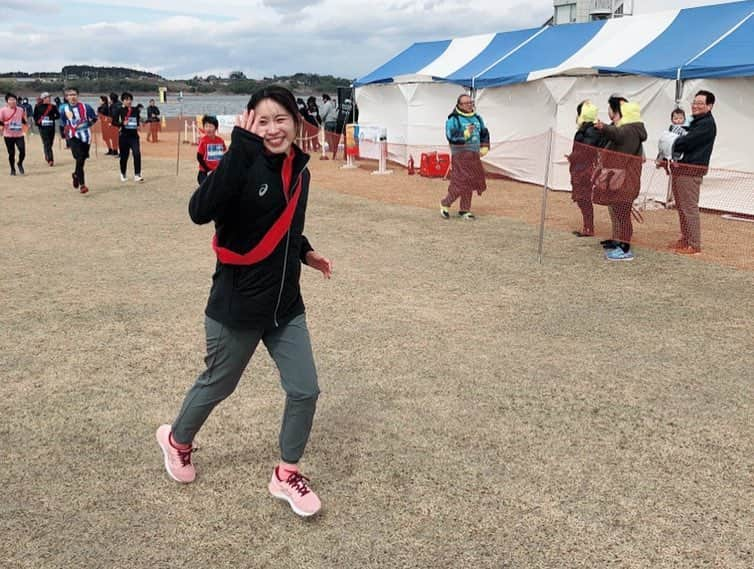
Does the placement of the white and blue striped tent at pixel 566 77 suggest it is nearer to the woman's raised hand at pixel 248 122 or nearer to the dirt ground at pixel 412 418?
the dirt ground at pixel 412 418

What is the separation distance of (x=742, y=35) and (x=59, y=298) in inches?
425

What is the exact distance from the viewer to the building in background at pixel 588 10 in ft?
56.3

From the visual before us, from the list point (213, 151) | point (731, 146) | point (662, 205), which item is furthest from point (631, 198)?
point (213, 151)

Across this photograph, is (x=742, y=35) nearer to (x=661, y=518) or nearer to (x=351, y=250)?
(x=351, y=250)

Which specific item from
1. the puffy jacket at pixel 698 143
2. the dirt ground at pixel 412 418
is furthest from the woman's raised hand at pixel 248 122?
the puffy jacket at pixel 698 143

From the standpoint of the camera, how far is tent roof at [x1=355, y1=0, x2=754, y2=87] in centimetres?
1123

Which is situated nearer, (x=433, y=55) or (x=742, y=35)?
(x=742, y=35)

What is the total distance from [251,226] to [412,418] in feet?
5.86

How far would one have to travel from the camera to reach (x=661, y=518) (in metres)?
3.12

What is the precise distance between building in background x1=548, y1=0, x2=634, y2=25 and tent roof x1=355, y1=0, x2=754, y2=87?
2477 mm

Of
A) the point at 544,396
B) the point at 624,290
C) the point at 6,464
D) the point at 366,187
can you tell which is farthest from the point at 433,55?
the point at 6,464

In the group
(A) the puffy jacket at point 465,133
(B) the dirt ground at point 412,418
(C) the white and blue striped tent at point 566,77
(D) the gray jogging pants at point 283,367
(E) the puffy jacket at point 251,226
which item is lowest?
(B) the dirt ground at point 412,418

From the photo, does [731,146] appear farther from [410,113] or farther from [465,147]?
[410,113]

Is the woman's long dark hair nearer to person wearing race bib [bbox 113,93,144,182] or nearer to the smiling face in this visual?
the smiling face
